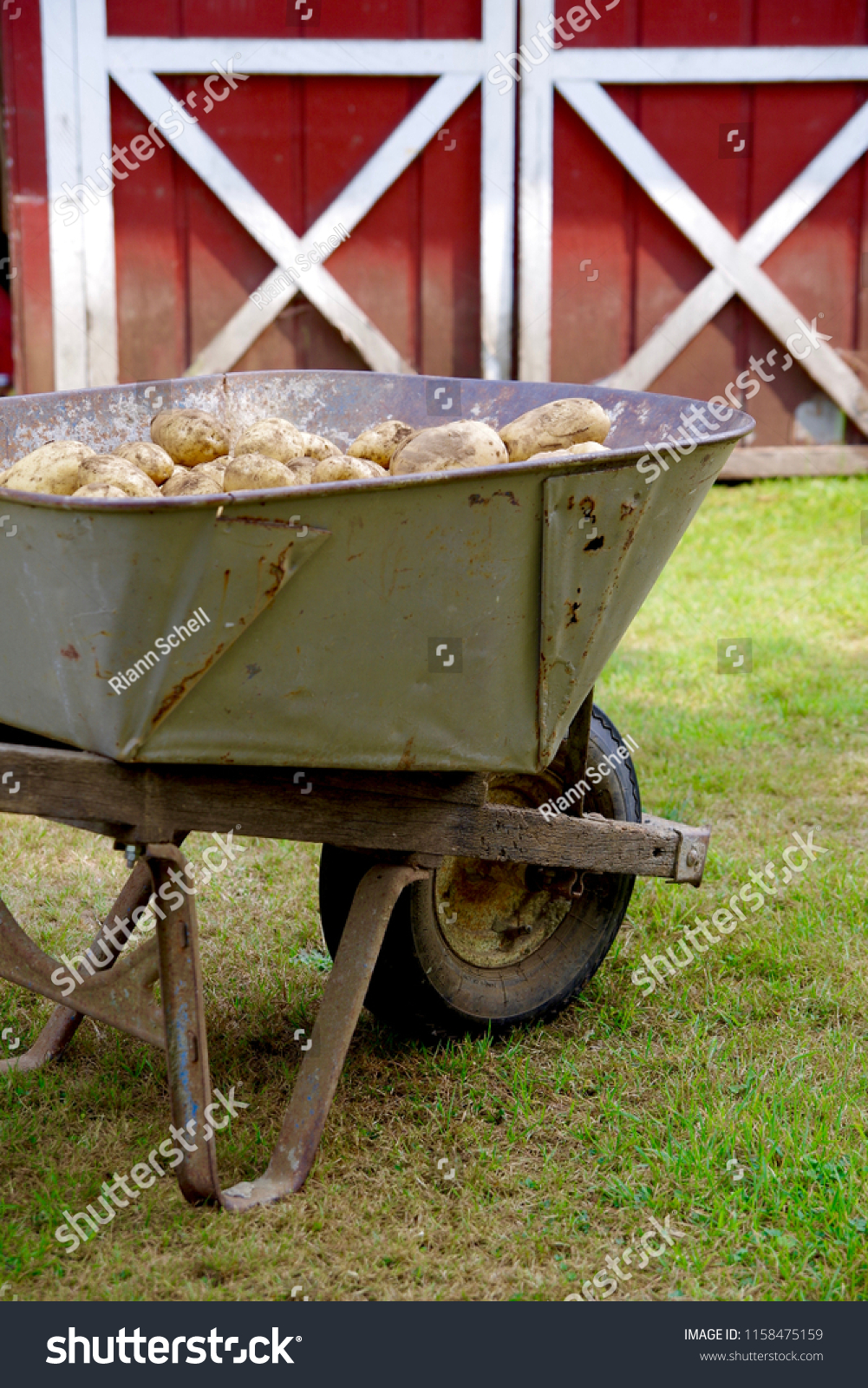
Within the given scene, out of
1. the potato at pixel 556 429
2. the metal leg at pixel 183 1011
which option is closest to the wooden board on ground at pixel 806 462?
the potato at pixel 556 429

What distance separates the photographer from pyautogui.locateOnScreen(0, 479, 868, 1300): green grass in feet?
6.02

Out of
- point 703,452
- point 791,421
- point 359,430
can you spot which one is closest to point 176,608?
point 703,452

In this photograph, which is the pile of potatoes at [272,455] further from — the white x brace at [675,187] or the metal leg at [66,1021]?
the white x brace at [675,187]

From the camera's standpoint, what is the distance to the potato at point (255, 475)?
76.1 inches

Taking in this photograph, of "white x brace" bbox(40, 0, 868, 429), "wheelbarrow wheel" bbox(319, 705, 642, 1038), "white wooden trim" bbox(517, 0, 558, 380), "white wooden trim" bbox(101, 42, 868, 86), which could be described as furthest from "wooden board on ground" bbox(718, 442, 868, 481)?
"wheelbarrow wheel" bbox(319, 705, 642, 1038)

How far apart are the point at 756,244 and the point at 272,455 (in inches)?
192

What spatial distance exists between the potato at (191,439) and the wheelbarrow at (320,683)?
574 mm

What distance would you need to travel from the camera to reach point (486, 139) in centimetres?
606

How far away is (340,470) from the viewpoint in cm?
201

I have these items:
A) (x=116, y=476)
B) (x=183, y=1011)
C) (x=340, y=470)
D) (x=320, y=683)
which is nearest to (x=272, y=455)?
(x=340, y=470)

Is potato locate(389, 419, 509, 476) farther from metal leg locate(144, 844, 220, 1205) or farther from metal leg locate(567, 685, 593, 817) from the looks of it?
metal leg locate(144, 844, 220, 1205)

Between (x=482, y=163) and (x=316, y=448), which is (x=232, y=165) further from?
(x=316, y=448)

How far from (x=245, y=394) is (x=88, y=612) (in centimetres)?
114

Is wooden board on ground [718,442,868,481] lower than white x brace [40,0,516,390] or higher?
lower
